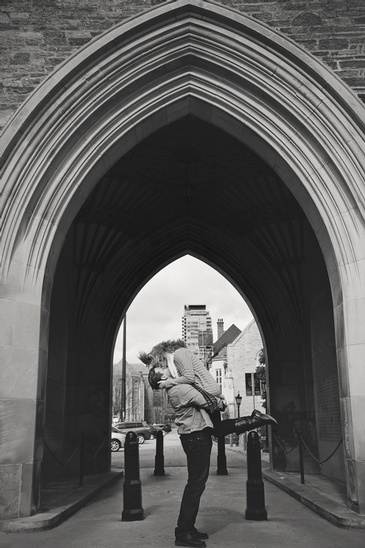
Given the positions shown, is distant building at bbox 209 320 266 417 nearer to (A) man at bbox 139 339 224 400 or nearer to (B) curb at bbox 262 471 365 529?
(B) curb at bbox 262 471 365 529

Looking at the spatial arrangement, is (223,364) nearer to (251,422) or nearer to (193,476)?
(251,422)

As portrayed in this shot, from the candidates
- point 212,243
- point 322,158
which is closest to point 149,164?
point 212,243

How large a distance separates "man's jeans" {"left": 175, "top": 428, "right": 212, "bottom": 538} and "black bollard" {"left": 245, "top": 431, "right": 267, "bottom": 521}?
1.25 meters

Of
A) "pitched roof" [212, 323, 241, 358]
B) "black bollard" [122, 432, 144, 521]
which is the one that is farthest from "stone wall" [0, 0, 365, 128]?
"pitched roof" [212, 323, 241, 358]

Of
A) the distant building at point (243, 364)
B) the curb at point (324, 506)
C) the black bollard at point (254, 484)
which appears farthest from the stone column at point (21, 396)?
the distant building at point (243, 364)

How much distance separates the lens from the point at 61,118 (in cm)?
740

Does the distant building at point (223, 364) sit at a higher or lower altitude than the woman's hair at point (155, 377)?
higher

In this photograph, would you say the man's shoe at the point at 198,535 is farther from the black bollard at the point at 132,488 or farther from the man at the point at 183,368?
the black bollard at the point at 132,488

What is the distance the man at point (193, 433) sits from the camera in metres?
5.10

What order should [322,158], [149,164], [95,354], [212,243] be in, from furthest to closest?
[212,243] → [95,354] → [149,164] → [322,158]

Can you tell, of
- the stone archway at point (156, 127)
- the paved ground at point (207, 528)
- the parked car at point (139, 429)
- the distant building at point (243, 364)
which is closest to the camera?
the paved ground at point (207, 528)

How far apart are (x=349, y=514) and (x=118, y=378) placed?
67400mm

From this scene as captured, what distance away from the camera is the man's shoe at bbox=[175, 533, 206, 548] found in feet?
16.5

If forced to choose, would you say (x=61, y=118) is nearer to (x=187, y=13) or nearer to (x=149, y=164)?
(x=187, y=13)
